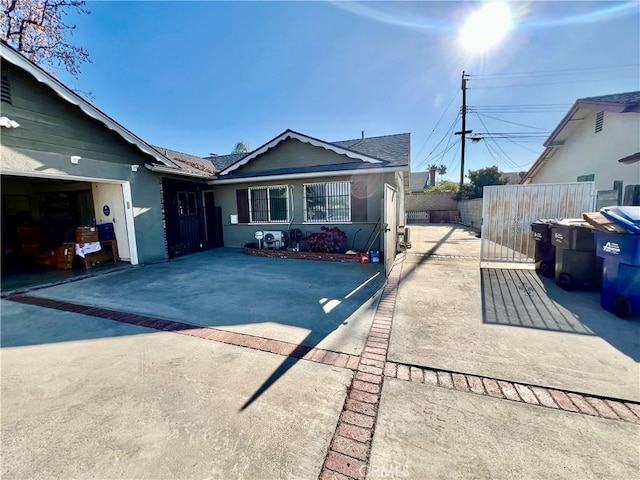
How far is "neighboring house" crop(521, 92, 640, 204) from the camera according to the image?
740cm

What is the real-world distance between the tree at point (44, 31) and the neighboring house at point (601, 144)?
17326mm

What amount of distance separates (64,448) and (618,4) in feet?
40.0

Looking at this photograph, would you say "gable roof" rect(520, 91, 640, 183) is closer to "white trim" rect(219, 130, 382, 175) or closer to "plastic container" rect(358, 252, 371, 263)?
"white trim" rect(219, 130, 382, 175)

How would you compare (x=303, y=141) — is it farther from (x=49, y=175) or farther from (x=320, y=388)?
(x=320, y=388)

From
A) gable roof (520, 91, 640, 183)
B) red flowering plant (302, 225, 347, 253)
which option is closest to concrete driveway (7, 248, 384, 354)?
red flowering plant (302, 225, 347, 253)

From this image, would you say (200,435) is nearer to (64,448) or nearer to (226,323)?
(64,448)

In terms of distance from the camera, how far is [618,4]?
20.2 ft

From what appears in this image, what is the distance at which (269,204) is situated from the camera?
9.72 metres

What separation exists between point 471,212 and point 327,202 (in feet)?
44.9

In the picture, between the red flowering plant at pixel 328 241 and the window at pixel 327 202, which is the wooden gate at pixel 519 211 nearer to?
the red flowering plant at pixel 328 241

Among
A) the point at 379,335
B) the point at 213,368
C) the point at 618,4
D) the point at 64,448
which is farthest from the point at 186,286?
the point at 618,4

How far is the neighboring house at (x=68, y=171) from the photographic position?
16.8ft

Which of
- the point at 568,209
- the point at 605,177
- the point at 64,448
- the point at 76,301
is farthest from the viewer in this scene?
the point at 605,177
